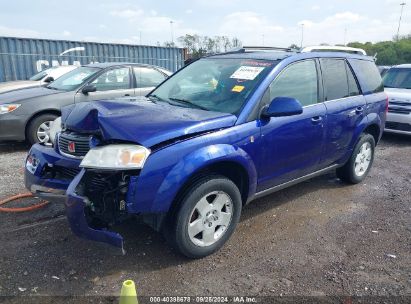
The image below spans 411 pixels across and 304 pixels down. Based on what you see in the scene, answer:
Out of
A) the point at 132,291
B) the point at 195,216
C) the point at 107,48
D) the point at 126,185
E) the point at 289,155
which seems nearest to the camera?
the point at 132,291

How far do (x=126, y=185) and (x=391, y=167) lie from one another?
17.2 ft

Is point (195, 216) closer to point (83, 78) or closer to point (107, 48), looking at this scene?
point (83, 78)

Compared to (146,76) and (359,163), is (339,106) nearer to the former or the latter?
(359,163)

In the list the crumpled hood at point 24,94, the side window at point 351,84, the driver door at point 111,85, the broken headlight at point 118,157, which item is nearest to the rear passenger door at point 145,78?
the driver door at point 111,85

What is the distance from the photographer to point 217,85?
3.84 m

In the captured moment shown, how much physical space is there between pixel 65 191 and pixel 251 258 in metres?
1.72

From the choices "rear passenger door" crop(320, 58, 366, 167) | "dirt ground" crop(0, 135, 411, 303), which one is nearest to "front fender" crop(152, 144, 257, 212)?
"dirt ground" crop(0, 135, 411, 303)

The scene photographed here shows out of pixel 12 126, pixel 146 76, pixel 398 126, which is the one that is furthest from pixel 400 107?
pixel 12 126

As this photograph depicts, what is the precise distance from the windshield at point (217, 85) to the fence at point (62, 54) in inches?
515

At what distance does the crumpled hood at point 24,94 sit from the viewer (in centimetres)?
650

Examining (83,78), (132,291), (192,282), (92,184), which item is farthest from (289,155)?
(83,78)

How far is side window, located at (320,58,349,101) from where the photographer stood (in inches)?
173

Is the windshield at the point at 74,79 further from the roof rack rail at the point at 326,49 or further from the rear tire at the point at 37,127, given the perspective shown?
the roof rack rail at the point at 326,49

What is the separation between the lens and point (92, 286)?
9.43 feet
